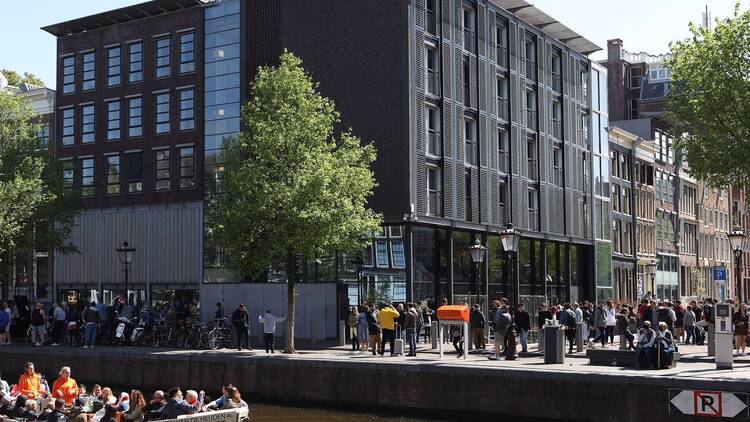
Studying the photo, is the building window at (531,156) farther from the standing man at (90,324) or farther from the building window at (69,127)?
the standing man at (90,324)

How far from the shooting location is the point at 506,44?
5272cm

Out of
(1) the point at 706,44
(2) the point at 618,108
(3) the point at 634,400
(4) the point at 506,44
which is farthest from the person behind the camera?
(2) the point at 618,108

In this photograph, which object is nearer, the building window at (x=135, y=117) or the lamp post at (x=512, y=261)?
the lamp post at (x=512, y=261)

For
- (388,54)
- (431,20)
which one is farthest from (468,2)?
(388,54)

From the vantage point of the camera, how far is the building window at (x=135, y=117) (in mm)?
51344

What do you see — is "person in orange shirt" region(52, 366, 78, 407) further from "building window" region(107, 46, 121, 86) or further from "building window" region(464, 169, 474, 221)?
"building window" region(107, 46, 121, 86)

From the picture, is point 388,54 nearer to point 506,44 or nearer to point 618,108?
point 506,44

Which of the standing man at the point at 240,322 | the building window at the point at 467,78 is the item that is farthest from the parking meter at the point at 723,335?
the building window at the point at 467,78

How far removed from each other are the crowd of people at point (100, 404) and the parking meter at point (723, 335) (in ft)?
44.0

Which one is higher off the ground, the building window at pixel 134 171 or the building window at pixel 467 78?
the building window at pixel 467 78

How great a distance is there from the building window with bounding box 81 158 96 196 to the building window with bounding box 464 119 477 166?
20.2 m

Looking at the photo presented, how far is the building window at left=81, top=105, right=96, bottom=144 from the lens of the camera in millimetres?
53188

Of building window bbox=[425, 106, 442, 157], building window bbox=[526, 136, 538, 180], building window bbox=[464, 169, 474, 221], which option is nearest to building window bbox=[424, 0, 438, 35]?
building window bbox=[425, 106, 442, 157]

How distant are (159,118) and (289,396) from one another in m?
23.3
